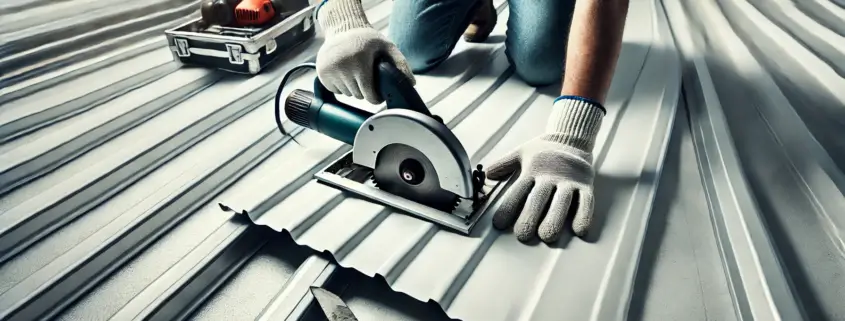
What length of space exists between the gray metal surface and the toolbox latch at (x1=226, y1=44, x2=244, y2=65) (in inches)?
3.6

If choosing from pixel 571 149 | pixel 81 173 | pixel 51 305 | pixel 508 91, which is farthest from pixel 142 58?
pixel 571 149

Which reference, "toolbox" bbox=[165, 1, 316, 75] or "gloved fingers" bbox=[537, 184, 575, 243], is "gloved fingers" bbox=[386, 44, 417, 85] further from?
"toolbox" bbox=[165, 1, 316, 75]

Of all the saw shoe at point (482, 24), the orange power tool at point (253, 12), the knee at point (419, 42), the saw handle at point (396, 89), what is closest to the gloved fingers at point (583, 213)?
the saw handle at point (396, 89)

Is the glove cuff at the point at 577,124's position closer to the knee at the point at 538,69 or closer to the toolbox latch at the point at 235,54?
the knee at the point at 538,69

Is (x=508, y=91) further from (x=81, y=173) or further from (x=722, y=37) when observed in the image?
(x=81, y=173)

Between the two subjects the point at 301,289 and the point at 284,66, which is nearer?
the point at 301,289

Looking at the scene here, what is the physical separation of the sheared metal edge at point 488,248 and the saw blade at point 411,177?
2.5 inches

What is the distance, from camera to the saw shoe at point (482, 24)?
231 cm

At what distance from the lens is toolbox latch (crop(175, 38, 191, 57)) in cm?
215

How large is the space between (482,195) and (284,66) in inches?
53.3

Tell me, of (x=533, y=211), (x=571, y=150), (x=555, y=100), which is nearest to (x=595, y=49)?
(x=555, y=100)

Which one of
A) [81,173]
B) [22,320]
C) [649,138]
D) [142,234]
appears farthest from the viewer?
[649,138]

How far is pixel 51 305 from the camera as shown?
3.52 ft

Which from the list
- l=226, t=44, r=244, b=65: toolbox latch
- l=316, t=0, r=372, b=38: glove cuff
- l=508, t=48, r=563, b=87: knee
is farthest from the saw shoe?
l=226, t=44, r=244, b=65: toolbox latch
